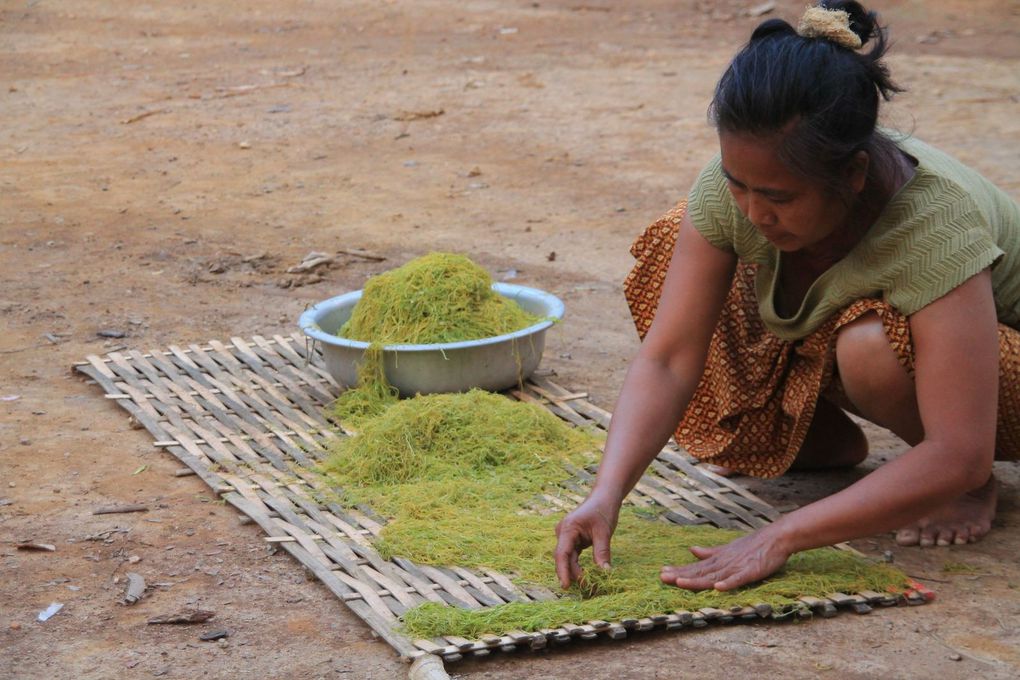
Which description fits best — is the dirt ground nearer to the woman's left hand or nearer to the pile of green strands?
the woman's left hand

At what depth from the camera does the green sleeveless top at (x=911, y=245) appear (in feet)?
7.98

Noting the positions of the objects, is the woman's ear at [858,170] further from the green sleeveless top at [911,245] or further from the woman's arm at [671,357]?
the woman's arm at [671,357]

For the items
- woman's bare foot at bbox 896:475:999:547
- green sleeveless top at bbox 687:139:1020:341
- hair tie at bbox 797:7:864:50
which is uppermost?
hair tie at bbox 797:7:864:50

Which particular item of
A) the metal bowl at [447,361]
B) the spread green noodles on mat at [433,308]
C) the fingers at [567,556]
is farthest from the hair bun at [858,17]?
the spread green noodles on mat at [433,308]

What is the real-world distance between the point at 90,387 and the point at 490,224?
2172mm

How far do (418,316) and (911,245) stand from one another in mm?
1556

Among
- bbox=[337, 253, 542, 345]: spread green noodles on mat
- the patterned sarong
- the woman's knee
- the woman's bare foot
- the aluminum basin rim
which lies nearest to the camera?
the woman's knee

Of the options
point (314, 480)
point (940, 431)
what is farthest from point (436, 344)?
point (940, 431)

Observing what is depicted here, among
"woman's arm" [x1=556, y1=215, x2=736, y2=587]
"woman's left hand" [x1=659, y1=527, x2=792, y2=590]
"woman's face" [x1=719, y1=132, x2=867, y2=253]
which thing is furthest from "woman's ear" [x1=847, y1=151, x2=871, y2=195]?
"woman's left hand" [x1=659, y1=527, x2=792, y2=590]

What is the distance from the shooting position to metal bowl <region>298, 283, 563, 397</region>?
3.55 m

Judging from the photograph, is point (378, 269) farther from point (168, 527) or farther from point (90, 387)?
point (168, 527)

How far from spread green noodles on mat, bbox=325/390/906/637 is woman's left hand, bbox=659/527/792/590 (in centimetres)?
2

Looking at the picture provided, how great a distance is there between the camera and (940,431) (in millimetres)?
2387

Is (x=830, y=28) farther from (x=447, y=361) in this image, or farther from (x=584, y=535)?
(x=447, y=361)
